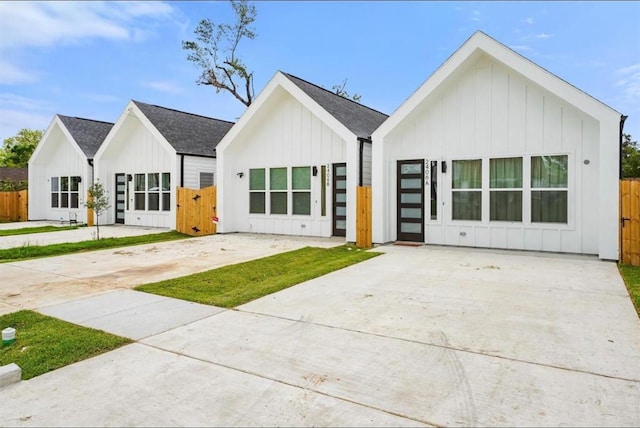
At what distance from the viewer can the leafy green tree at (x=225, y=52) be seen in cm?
2877

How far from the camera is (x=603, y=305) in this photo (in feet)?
17.2

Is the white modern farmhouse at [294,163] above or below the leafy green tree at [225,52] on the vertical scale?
below

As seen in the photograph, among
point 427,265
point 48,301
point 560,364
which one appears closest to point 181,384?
point 560,364

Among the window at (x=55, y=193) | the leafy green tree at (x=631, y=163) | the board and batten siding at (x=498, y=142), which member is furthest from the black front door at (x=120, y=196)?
the leafy green tree at (x=631, y=163)

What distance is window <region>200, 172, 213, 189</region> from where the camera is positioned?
667 inches

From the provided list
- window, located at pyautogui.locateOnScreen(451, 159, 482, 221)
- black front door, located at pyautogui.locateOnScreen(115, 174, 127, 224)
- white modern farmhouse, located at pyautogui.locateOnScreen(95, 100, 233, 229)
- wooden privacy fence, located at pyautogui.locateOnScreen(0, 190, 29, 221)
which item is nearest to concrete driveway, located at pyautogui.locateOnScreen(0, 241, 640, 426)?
window, located at pyautogui.locateOnScreen(451, 159, 482, 221)

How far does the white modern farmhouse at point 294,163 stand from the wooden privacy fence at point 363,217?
0.64m

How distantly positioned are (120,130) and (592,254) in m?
17.6

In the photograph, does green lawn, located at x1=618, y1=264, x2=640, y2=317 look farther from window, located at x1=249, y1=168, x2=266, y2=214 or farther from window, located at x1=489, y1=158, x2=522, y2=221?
window, located at x1=249, y1=168, x2=266, y2=214

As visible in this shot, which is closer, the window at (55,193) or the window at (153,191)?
the window at (153,191)

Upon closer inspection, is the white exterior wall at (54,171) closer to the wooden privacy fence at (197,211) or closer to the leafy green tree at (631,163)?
the wooden privacy fence at (197,211)

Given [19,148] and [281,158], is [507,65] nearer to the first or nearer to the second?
[281,158]

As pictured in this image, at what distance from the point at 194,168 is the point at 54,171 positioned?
1038cm

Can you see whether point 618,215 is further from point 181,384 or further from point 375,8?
point 375,8
